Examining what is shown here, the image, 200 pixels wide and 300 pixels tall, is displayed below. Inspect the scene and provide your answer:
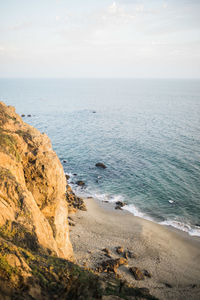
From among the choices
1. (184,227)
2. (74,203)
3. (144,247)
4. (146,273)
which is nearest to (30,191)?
(146,273)

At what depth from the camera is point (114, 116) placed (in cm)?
10581

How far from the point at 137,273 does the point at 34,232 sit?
1581 cm

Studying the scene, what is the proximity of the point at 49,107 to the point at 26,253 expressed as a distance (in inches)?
4877

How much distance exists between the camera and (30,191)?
55.2 ft

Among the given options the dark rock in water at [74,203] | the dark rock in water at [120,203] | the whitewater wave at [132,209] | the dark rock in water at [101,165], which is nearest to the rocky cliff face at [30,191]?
the dark rock in water at [74,203]

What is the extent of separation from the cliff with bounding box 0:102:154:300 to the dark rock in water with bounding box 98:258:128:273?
6185mm

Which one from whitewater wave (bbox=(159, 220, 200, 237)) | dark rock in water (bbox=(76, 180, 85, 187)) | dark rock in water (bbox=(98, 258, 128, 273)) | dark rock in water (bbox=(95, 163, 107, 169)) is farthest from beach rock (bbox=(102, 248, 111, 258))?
dark rock in water (bbox=(95, 163, 107, 169))

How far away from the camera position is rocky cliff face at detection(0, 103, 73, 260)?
12148 millimetres

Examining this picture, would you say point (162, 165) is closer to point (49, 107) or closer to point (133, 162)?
point (133, 162)

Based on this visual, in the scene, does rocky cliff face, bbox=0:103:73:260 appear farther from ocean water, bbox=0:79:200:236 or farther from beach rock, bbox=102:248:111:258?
ocean water, bbox=0:79:200:236

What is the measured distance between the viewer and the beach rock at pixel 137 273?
21891mm

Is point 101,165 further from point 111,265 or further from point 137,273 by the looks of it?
point 137,273

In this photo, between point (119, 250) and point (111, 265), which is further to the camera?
point (119, 250)

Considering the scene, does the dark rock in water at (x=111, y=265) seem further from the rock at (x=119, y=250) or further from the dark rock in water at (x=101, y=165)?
the dark rock in water at (x=101, y=165)
